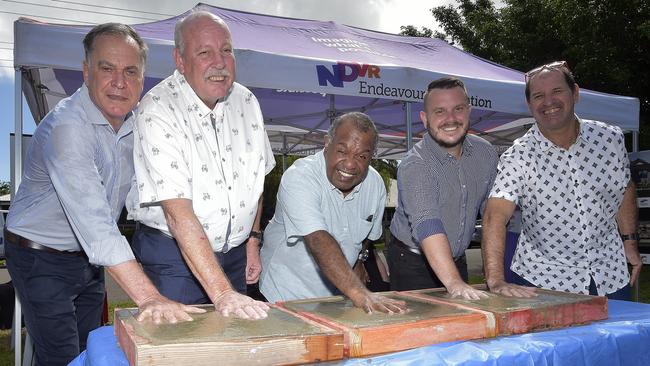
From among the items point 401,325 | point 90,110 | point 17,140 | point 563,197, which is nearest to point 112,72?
point 90,110

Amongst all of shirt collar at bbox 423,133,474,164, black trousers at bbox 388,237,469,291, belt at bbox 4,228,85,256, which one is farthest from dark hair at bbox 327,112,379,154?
belt at bbox 4,228,85,256

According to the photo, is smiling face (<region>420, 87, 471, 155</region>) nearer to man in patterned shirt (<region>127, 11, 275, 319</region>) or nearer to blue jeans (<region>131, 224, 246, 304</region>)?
man in patterned shirt (<region>127, 11, 275, 319</region>)

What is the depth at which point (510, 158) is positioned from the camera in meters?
2.08

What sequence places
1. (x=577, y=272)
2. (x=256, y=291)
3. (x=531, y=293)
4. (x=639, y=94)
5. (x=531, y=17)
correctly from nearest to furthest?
1. (x=531, y=293)
2. (x=577, y=272)
3. (x=256, y=291)
4. (x=639, y=94)
5. (x=531, y=17)

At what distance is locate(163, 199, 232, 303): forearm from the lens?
139 cm

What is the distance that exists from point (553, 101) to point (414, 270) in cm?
96

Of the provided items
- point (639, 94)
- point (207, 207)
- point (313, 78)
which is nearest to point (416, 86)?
point (313, 78)

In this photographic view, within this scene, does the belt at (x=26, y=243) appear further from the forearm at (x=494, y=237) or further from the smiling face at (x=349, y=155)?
the forearm at (x=494, y=237)

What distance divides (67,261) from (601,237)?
197 centimetres

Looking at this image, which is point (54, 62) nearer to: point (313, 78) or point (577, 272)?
point (313, 78)

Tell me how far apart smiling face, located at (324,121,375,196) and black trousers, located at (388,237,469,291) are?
0.63 meters

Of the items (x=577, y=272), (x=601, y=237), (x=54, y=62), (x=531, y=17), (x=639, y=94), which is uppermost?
(x=531, y=17)

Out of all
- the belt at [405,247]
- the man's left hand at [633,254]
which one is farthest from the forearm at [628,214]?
the belt at [405,247]

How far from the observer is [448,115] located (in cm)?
225
